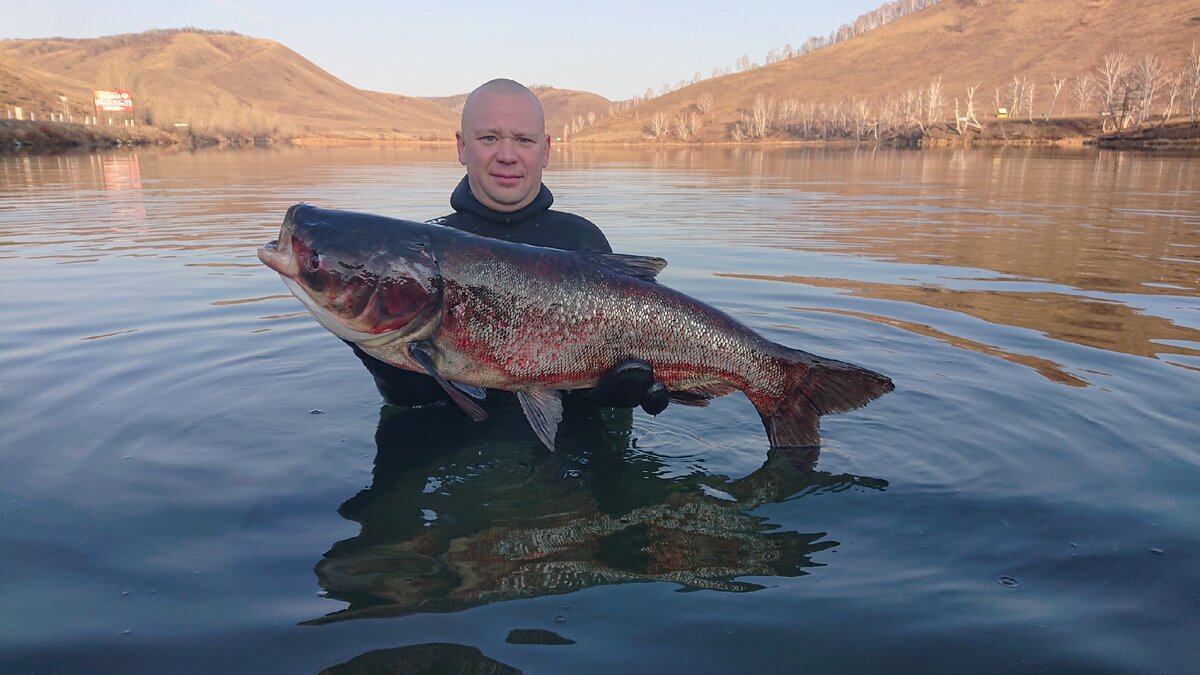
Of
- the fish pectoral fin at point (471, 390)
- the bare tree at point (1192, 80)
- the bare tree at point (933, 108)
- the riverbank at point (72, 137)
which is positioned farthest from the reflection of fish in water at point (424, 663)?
the bare tree at point (933, 108)

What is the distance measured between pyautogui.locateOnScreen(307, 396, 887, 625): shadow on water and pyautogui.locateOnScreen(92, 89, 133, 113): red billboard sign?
426 feet

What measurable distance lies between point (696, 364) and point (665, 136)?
159941 millimetres

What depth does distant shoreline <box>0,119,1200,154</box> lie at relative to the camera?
58.2 m

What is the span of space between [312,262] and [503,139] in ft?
6.21

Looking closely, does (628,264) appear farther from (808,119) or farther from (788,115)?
(788,115)

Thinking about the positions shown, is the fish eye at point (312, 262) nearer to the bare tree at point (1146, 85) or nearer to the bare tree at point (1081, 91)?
the bare tree at point (1146, 85)

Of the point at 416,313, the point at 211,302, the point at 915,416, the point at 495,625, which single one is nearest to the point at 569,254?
the point at 416,313

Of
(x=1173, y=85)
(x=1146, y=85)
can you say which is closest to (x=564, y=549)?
(x=1146, y=85)

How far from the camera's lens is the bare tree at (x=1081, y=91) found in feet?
371

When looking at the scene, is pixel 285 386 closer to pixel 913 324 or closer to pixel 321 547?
pixel 321 547

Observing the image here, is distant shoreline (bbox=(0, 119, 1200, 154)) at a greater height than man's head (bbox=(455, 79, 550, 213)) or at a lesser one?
greater

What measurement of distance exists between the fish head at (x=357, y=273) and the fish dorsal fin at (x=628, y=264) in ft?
2.81

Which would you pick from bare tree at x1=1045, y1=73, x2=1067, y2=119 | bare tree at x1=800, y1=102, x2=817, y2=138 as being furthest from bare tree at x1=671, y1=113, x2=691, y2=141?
bare tree at x1=1045, y1=73, x2=1067, y2=119

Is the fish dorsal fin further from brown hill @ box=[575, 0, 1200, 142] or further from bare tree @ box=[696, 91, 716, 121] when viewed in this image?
bare tree @ box=[696, 91, 716, 121]
